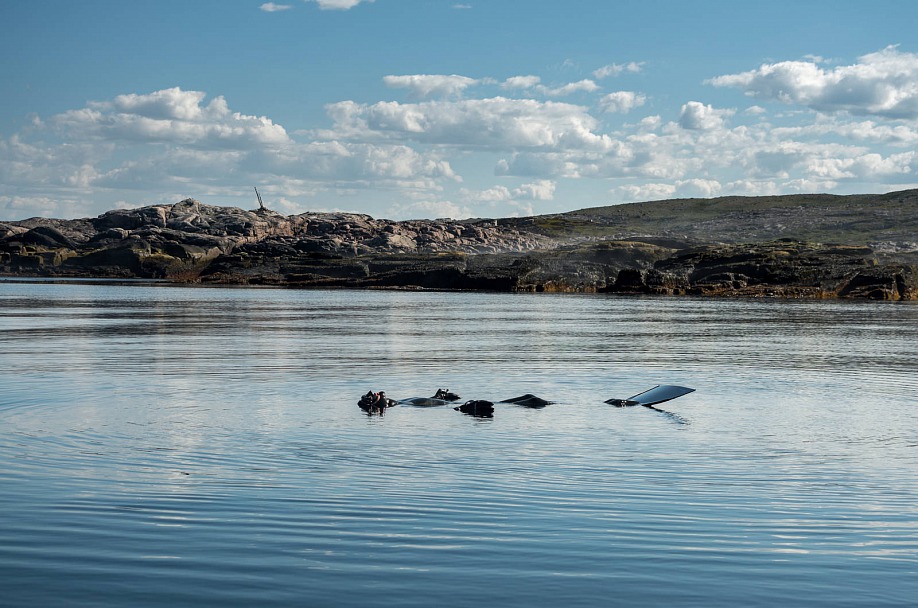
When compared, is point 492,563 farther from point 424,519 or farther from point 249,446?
point 249,446

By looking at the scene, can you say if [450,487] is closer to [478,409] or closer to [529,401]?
[478,409]

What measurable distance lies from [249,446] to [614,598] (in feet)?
38.1

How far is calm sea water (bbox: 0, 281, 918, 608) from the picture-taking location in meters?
10.9

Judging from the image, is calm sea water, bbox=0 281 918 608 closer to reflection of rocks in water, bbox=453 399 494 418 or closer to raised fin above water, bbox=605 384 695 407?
raised fin above water, bbox=605 384 695 407

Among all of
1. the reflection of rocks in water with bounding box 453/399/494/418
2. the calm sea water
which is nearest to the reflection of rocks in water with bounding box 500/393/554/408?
the calm sea water

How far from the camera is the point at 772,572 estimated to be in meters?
11.3

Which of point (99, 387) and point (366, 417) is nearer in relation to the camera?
point (366, 417)

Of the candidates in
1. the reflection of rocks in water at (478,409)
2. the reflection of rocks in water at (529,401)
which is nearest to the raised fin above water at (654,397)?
the reflection of rocks in water at (529,401)

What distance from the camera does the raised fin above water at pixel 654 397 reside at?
1110 inches

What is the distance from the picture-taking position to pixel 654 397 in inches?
1126

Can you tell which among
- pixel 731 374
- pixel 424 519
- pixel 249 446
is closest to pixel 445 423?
pixel 249 446

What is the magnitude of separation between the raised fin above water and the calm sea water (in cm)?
61

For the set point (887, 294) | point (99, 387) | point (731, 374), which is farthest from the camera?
point (887, 294)

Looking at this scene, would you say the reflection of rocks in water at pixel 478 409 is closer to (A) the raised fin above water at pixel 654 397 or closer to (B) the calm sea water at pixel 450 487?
(B) the calm sea water at pixel 450 487
